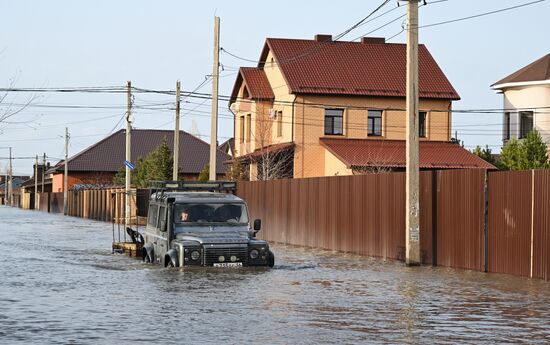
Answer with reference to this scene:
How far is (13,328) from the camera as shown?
532 inches

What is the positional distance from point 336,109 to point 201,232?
104 feet

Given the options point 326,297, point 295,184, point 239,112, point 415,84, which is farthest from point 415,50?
point 239,112

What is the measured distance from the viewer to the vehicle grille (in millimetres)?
21344

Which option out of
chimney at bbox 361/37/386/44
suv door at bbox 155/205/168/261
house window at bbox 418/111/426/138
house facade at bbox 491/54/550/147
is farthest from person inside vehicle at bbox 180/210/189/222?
chimney at bbox 361/37/386/44

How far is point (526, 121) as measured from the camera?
51625 mm

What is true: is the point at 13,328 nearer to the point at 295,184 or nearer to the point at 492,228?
the point at 492,228

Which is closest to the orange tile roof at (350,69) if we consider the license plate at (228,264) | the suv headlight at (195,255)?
the license plate at (228,264)

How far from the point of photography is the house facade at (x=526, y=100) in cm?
5059

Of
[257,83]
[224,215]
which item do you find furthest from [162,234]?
[257,83]

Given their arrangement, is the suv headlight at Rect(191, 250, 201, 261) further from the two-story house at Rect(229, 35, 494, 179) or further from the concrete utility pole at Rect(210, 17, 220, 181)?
the two-story house at Rect(229, 35, 494, 179)

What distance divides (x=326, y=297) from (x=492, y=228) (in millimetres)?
6037

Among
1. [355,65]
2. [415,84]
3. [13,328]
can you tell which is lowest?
[13,328]

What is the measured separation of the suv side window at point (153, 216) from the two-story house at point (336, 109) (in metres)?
25.8

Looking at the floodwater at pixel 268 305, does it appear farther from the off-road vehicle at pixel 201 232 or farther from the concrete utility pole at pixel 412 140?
the concrete utility pole at pixel 412 140
